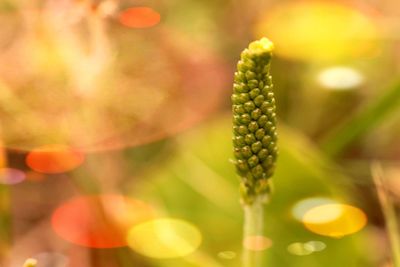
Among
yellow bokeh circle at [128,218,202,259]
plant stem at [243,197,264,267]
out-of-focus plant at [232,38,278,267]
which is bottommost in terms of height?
plant stem at [243,197,264,267]

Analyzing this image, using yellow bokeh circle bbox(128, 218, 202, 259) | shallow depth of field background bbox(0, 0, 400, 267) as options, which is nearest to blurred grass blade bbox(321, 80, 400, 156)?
shallow depth of field background bbox(0, 0, 400, 267)

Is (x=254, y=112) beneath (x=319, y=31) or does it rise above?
beneath

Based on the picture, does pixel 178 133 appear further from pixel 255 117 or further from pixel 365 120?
pixel 255 117

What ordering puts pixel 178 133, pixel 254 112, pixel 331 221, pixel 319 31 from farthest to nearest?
pixel 319 31
pixel 178 133
pixel 331 221
pixel 254 112

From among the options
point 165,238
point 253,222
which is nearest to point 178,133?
point 165,238

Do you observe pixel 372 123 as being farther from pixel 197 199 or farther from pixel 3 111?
pixel 3 111

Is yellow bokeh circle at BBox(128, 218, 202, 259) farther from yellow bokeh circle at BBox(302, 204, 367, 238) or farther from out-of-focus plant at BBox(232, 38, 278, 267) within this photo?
out-of-focus plant at BBox(232, 38, 278, 267)

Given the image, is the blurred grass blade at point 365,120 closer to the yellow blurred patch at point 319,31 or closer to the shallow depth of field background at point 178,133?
the shallow depth of field background at point 178,133
